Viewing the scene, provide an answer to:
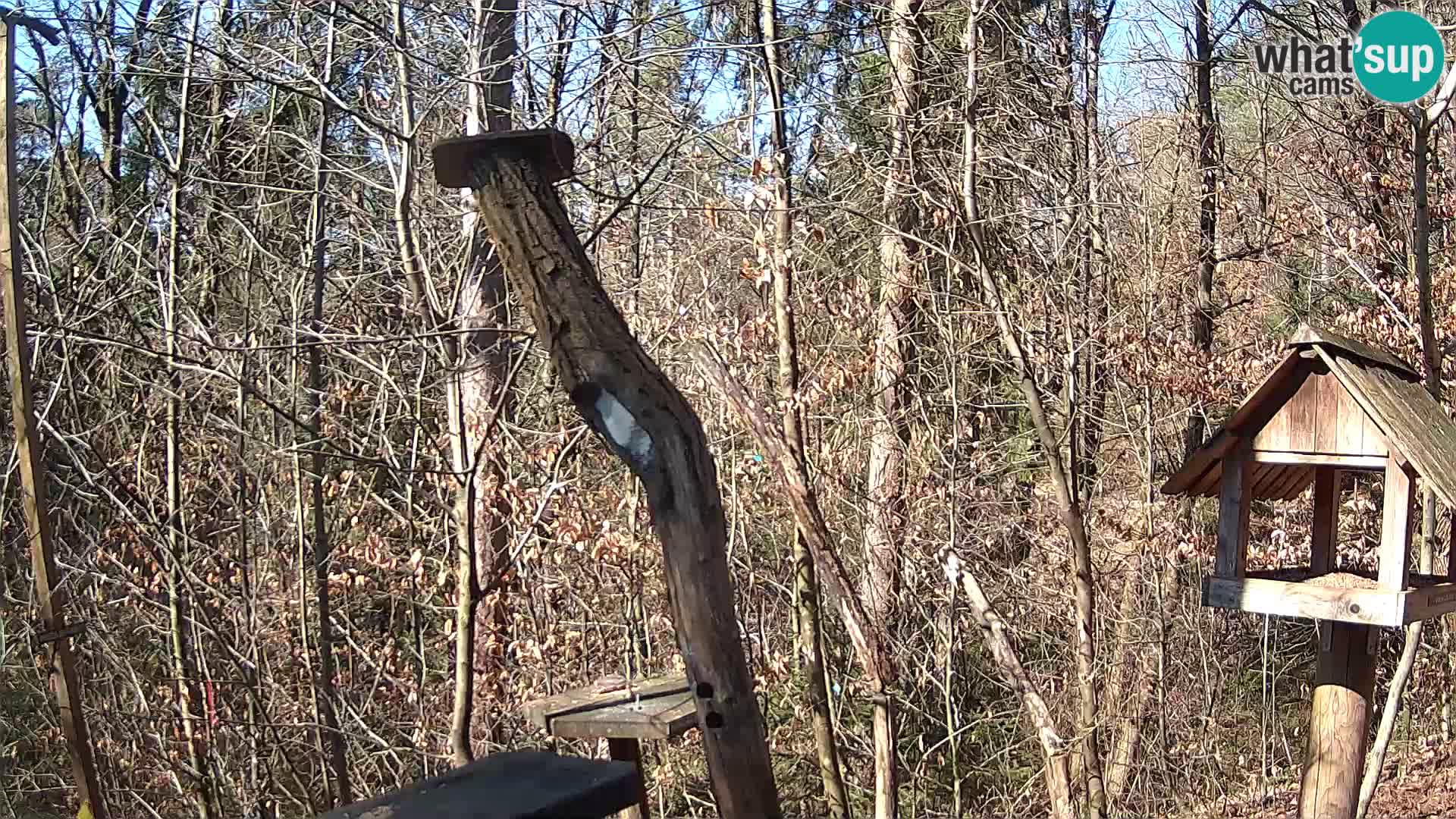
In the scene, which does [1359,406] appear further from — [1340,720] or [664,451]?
[664,451]

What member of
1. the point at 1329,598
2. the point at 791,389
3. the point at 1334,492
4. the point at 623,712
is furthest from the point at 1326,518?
the point at 623,712

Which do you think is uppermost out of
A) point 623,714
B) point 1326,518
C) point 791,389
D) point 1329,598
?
point 791,389

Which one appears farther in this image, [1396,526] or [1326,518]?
[1326,518]

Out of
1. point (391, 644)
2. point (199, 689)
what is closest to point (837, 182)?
point (391, 644)

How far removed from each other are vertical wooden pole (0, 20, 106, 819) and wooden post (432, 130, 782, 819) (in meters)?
0.97

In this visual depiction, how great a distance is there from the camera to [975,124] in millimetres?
5328

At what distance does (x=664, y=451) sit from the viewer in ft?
8.46

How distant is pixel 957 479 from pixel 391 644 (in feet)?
9.35

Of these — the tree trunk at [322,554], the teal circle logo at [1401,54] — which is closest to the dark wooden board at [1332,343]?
the tree trunk at [322,554]

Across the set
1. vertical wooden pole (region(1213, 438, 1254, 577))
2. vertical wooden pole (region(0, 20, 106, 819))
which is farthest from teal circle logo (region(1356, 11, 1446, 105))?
vertical wooden pole (region(0, 20, 106, 819))

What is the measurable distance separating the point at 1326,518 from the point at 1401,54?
4.29 m

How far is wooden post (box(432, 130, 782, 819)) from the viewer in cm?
257

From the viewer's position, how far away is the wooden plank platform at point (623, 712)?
290cm

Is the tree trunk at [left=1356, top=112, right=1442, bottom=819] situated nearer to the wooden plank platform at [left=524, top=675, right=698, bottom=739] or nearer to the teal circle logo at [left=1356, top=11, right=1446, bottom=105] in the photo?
the teal circle logo at [left=1356, top=11, right=1446, bottom=105]
